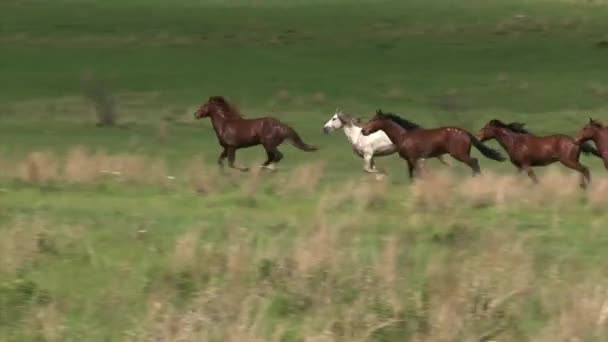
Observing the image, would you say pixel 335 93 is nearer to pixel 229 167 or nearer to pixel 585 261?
pixel 229 167

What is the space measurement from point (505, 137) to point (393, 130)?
1782 millimetres

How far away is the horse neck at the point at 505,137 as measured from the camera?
69.1 feet

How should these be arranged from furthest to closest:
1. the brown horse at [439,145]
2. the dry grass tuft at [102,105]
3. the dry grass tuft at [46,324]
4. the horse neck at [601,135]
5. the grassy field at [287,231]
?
the dry grass tuft at [102,105]
the brown horse at [439,145]
the horse neck at [601,135]
the grassy field at [287,231]
the dry grass tuft at [46,324]

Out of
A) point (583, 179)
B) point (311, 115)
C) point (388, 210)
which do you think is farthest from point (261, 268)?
point (311, 115)

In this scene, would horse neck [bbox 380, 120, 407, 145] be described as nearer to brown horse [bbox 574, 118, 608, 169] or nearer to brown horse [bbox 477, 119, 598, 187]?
brown horse [bbox 477, 119, 598, 187]

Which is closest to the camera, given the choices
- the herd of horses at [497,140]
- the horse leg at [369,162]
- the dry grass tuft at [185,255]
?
the dry grass tuft at [185,255]

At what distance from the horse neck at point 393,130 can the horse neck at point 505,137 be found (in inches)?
57.4

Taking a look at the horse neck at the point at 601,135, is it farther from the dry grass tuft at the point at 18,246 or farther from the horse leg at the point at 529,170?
the dry grass tuft at the point at 18,246

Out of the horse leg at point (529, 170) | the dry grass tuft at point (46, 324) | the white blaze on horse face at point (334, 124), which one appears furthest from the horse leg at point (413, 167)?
the dry grass tuft at point (46, 324)

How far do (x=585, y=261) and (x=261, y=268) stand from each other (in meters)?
2.82

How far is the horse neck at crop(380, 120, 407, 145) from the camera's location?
21.4 meters

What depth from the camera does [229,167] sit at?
22500 mm

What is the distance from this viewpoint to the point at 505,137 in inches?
832

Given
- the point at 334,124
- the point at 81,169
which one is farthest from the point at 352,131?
Answer: the point at 81,169
